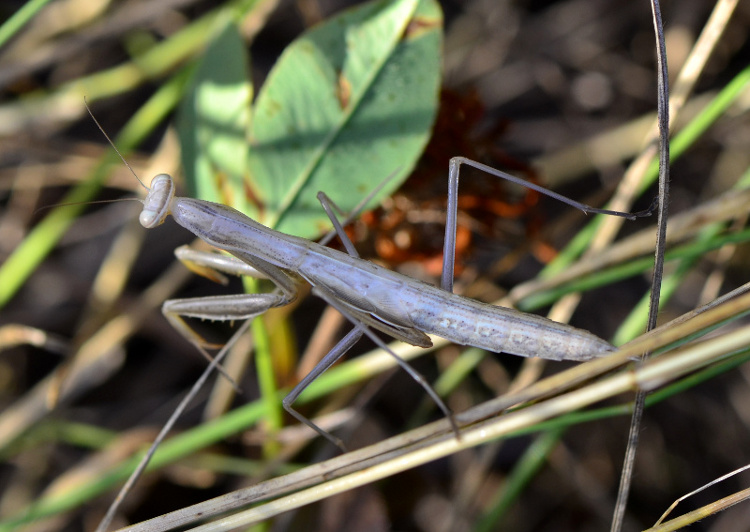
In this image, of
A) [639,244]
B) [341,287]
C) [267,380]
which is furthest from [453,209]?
[267,380]

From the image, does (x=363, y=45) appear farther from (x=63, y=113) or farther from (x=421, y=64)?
(x=63, y=113)

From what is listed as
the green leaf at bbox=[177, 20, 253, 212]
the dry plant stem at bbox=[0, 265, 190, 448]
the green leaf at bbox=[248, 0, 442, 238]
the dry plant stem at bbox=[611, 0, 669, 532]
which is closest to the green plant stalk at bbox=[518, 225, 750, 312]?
the dry plant stem at bbox=[611, 0, 669, 532]

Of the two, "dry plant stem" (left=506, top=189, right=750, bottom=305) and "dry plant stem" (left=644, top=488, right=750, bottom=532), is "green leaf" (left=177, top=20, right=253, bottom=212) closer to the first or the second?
"dry plant stem" (left=506, top=189, right=750, bottom=305)

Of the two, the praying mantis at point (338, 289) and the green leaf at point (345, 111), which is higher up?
the green leaf at point (345, 111)

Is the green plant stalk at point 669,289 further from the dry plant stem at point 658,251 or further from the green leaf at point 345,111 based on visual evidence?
the green leaf at point 345,111

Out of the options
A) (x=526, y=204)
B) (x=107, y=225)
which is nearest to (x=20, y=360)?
(x=107, y=225)

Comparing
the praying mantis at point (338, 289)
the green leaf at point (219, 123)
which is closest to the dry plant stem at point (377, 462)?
the praying mantis at point (338, 289)

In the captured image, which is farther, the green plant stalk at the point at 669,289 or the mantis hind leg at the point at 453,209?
the green plant stalk at the point at 669,289
